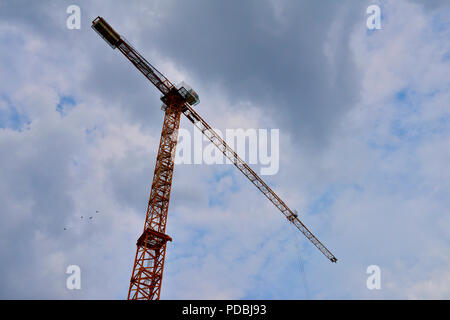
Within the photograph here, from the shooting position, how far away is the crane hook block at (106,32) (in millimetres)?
49125

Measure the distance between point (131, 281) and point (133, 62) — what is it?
33.0 metres

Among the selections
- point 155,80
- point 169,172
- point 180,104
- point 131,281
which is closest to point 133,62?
point 155,80

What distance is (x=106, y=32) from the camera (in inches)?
1980

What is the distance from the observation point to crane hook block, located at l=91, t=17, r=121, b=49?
4912 cm
